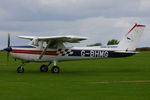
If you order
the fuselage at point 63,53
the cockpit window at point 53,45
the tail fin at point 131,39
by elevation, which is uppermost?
the tail fin at point 131,39

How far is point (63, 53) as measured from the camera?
20844 mm

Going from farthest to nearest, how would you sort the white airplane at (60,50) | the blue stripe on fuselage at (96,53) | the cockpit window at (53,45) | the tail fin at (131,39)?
the tail fin at (131,39) < the blue stripe on fuselage at (96,53) < the cockpit window at (53,45) < the white airplane at (60,50)

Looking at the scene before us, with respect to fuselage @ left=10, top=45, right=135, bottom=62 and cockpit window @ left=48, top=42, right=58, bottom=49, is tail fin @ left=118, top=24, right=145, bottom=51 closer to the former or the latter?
fuselage @ left=10, top=45, right=135, bottom=62

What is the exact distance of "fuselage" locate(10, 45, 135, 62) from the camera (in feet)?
65.4

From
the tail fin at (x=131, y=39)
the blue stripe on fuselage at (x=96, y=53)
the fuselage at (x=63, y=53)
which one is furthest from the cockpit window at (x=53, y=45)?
the tail fin at (x=131, y=39)

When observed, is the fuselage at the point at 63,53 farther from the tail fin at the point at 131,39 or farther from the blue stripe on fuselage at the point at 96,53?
the tail fin at the point at 131,39

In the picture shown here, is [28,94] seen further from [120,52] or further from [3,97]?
[120,52]

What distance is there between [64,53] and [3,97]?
36.8ft

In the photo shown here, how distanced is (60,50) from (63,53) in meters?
0.32

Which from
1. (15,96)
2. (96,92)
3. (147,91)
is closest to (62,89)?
(96,92)

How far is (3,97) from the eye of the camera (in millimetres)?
9852

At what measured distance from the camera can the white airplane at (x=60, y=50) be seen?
65.3ft

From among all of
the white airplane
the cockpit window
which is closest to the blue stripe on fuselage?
the white airplane

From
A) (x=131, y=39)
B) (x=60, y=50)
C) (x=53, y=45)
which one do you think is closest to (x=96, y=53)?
(x=60, y=50)
